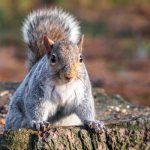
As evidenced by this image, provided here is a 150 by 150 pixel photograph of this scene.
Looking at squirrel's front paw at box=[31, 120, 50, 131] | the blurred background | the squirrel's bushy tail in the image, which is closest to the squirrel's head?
squirrel's front paw at box=[31, 120, 50, 131]

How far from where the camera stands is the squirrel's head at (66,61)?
14.0ft

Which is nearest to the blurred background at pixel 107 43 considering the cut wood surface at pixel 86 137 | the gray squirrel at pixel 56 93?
the gray squirrel at pixel 56 93

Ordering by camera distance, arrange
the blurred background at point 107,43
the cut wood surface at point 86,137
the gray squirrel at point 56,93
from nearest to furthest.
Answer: the cut wood surface at point 86,137, the gray squirrel at point 56,93, the blurred background at point 107,43

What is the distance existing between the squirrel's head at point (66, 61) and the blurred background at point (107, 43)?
5.87 metres

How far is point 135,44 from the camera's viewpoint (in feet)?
58.8

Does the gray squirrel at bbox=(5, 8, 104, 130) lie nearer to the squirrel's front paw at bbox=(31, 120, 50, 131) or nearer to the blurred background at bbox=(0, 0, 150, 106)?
the squirrel's front paw at bbox=(31, 120, 50, 131)

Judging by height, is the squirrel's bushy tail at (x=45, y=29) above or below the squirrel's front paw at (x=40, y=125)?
above

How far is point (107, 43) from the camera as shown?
19.0m

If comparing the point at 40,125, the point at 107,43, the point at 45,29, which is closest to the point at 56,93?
the point at 40,125

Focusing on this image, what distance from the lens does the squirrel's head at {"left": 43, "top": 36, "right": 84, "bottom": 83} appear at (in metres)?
4.26

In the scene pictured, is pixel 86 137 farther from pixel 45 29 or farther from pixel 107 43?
pixel 107 43

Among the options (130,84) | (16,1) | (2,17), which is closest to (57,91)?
(130,84)

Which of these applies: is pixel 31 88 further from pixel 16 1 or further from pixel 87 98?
pixel 16 1

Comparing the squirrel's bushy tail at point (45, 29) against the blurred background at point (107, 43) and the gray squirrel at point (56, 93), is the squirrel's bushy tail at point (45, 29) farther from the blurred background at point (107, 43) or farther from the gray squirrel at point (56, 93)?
the blurred background at point (107, 43)
